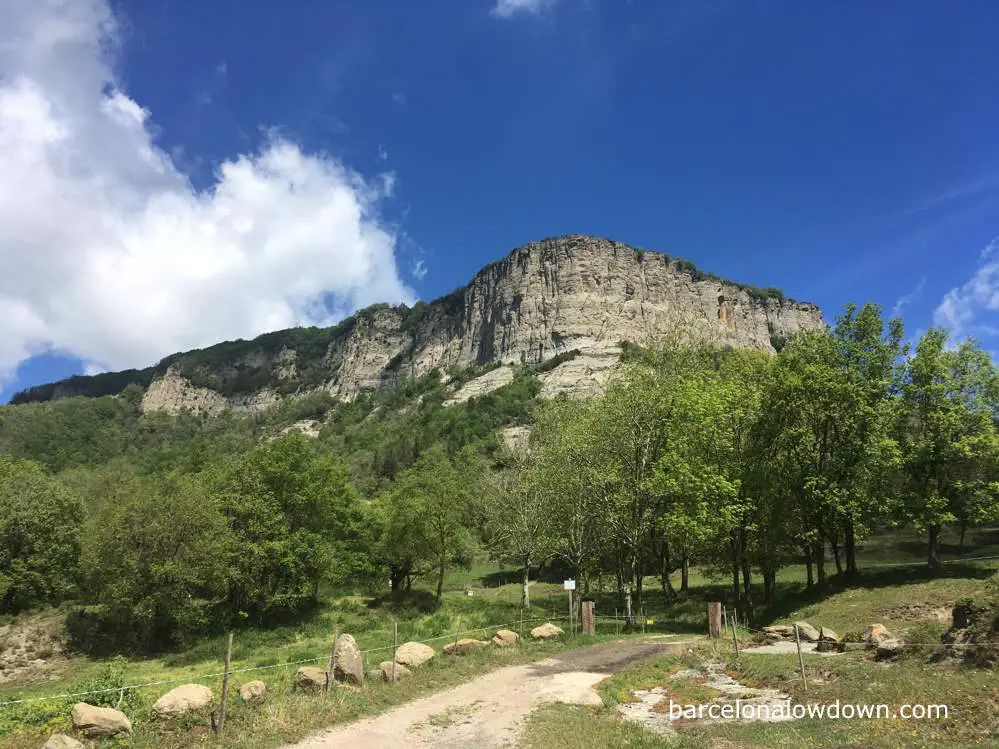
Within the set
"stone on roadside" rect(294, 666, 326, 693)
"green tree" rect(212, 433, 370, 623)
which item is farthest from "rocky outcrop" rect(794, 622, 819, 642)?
"green tree" rect(212, 433, 370, 623)

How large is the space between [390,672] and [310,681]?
2.27 metres

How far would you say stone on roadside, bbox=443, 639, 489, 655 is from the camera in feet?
58.3

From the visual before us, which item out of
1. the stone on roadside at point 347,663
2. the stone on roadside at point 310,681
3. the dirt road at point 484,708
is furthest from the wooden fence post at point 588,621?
the stone on roadside at point 310,681

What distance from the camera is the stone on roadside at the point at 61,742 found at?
8.88 metres

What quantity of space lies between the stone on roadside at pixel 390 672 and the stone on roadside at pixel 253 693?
3193 millimetres

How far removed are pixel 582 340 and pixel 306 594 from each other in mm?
132656

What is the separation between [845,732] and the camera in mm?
9617

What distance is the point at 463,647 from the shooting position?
1814cm

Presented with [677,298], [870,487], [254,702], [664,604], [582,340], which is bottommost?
[664,604]

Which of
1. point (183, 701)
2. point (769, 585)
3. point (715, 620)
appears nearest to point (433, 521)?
point (769, 585)

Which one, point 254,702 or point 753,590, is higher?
point 254,702

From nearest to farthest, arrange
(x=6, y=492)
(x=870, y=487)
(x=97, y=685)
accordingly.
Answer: (x=97, y=685) → (x=870, y=487) → (x=6, y=492)

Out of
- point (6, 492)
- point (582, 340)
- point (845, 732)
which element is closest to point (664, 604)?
point (845, 732)

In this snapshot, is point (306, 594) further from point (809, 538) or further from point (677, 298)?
point (677, 298)
